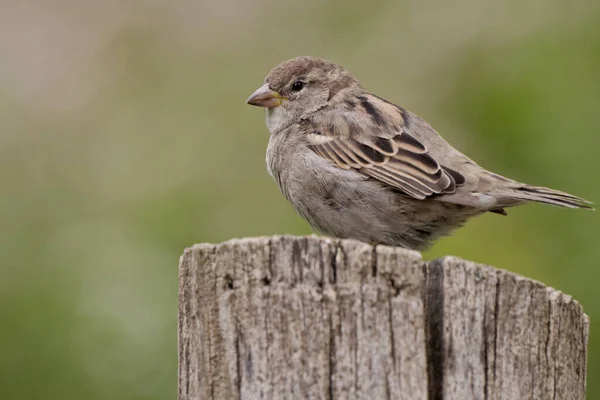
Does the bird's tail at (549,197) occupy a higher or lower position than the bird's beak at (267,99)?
lower

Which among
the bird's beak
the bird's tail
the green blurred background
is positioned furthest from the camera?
the bird's beak

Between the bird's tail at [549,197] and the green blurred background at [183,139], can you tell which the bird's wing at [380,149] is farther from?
the green blurred background at [183,139]

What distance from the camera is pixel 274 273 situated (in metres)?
2.76

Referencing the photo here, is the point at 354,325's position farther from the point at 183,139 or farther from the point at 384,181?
the point at 183,139

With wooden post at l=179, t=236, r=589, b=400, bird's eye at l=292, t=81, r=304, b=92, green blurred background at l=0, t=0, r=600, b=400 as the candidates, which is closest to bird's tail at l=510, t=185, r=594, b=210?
green blurred background at l=0, t=0, r=600, b=400

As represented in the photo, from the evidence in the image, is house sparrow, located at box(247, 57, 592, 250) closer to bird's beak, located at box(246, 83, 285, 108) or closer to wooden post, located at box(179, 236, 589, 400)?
bird's beak, located at box(246, 83, 285, 108)

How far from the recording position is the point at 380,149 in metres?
5.26

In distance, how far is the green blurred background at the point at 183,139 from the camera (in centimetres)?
579

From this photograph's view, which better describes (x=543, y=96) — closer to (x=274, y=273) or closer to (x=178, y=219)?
(x=178, y=219)

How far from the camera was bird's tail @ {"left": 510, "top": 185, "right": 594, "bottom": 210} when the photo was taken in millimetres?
4605

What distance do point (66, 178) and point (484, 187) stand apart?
11.4 ft

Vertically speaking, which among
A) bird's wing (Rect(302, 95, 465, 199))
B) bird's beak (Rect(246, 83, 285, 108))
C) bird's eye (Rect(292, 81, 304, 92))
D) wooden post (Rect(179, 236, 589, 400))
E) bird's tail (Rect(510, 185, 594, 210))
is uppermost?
bird's eye (Rect(292, 81, 304, 92))

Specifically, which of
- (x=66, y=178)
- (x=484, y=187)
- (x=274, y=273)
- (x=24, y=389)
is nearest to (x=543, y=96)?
(x=484, y=187)

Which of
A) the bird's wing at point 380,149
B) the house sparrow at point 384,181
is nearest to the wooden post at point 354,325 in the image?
the house sparrow at point 384,181
